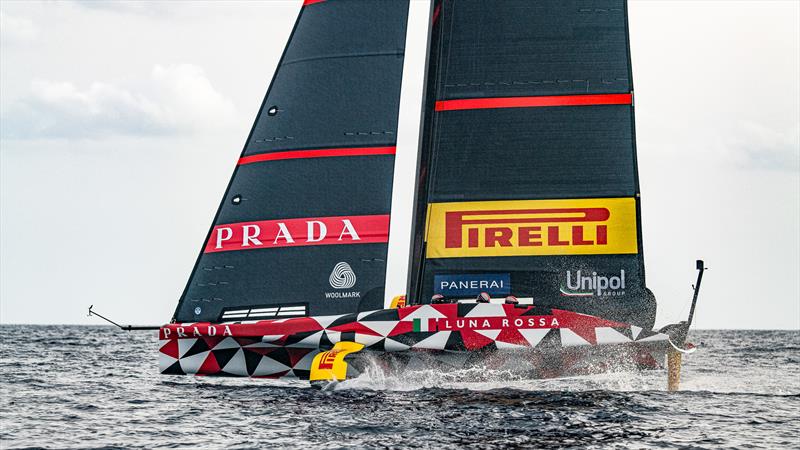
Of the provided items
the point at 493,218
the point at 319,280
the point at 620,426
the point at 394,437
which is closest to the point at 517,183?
the point at 493,218

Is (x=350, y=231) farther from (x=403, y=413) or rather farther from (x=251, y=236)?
(x=403, y=413)

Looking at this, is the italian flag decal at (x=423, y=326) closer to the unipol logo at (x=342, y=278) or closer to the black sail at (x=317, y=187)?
the black sail at (x=317, y=187)

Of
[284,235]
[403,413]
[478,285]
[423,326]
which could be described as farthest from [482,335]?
[284,235]

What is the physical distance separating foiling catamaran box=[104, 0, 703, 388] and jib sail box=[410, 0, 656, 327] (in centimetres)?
2

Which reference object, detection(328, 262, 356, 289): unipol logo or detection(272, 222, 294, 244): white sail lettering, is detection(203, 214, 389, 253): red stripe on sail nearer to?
detection(272, 222, 294, 244): white sail lettering

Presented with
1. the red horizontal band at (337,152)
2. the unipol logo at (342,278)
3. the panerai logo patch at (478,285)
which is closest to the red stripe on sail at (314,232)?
the unipol logo at (342,278)

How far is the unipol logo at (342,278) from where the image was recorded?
14.6 m

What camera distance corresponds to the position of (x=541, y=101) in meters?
14.5

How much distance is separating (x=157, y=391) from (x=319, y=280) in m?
3.03

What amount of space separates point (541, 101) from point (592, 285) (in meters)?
2.55

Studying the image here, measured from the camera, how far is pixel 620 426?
38.7 feet

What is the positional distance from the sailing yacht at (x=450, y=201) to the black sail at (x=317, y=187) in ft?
0.06

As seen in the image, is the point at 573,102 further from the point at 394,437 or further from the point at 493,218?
the point at 394,437

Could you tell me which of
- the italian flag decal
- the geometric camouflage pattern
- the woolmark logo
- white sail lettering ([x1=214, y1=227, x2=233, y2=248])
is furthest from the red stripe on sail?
the woolmark logo
